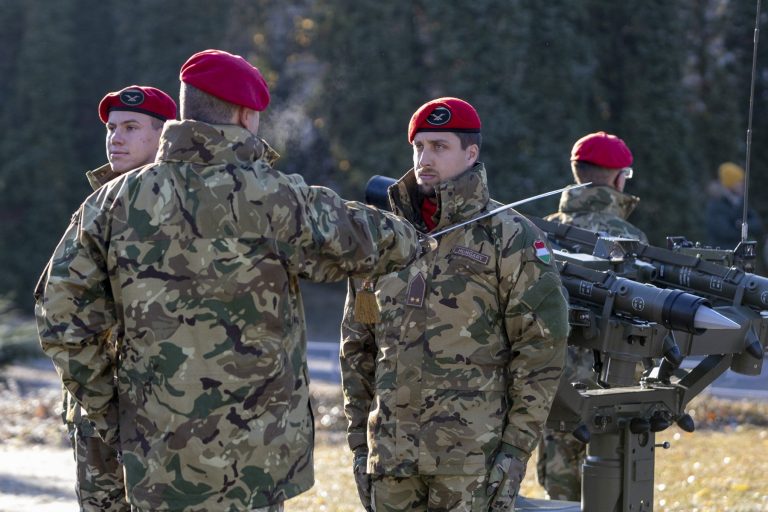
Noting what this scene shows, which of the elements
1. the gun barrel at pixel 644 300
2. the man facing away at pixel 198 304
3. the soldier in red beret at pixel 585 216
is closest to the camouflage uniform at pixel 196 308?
the man facing away at pixel 198 304

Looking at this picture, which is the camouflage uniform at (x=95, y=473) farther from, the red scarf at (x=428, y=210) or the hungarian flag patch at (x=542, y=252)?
the hungarian flag patch at (x=542, y=252)

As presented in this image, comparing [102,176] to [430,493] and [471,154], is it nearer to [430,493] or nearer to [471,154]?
[471,154]

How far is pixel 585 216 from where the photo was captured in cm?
736

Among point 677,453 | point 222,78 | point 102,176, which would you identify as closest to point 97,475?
point 102,176

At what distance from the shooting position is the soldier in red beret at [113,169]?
16.5ft

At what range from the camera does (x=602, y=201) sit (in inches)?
289

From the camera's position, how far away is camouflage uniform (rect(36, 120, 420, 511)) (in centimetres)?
385

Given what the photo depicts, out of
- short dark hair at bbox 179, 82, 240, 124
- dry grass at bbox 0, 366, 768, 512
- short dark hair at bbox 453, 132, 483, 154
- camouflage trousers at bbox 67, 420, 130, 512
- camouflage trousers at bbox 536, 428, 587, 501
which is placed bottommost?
dry grass at bbox 0, 366, 768, 512

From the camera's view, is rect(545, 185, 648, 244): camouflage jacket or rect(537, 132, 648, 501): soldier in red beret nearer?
rect(537, 132, 648, 501): soldier in red beret

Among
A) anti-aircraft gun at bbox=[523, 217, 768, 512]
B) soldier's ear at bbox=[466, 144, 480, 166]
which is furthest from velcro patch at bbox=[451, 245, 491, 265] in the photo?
anti-aircraft gun at bbox=[523, 217, 768, 512]

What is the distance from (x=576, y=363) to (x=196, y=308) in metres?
3.53

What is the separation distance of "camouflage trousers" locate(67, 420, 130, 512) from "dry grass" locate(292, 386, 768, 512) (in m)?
2.86

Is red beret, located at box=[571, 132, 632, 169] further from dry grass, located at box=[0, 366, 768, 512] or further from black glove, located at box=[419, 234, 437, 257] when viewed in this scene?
black glove, located at box=[419, 234, 437, 257]

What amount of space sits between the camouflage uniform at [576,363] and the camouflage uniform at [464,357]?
2101mm
